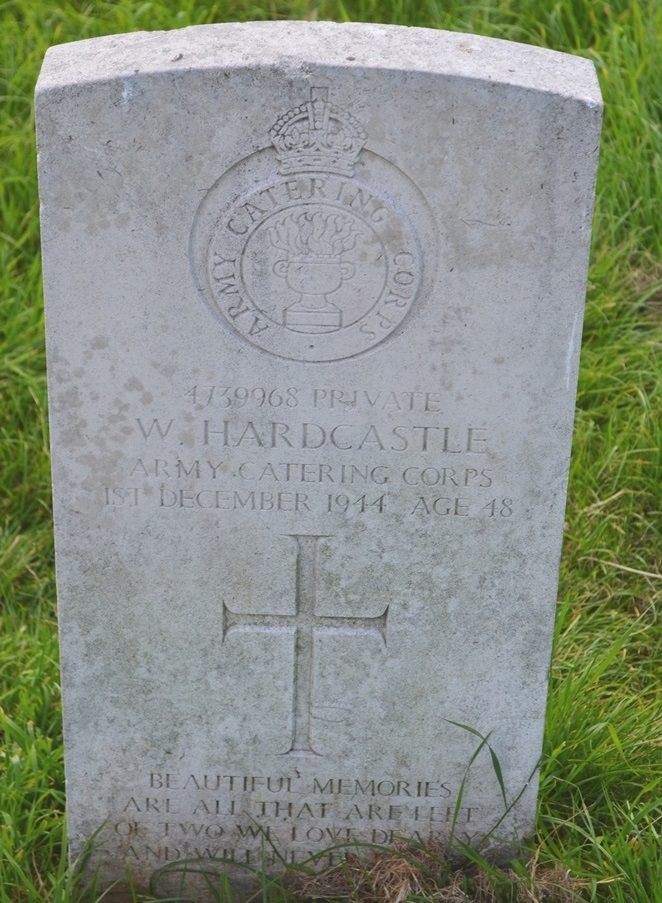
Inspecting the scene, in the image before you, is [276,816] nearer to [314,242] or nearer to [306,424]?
[306,424]

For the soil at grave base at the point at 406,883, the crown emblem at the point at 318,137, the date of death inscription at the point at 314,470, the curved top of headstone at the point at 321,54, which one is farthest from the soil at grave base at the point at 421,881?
the curved top of headstone at the point at 321,54

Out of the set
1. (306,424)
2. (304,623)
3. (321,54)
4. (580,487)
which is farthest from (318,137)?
(580,487)

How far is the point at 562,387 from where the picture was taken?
91.5 inches

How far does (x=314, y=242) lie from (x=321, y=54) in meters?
0.31

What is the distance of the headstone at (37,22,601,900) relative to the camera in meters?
2.12

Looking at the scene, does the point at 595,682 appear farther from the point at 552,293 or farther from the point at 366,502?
the point at 552,293

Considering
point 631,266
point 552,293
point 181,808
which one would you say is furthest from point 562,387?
point 631,266

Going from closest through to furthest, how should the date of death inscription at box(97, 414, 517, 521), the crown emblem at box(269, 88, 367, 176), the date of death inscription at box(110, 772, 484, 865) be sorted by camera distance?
the crown emblem at box(269, 88, 367, 176), the date of death inscription at box(97, 414, 517, 521), the date of death inscription at box(110, 772, 484, 865)

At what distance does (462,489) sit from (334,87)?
0.78 meters

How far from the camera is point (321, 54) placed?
211 centimetres

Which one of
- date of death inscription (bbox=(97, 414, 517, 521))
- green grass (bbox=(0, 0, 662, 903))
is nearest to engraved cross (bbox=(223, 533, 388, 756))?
date of death inscription (bbox=(97, 414, 517, 521))

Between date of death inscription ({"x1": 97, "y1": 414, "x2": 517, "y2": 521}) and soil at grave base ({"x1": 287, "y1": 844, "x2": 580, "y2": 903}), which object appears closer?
date of death inscription ({"x1": 97, "y1": 414, "x2": 517, "y2": 521})

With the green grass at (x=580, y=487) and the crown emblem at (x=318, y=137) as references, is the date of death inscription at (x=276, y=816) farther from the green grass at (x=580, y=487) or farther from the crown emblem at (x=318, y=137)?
the crown emblem at (x=318, y=137)

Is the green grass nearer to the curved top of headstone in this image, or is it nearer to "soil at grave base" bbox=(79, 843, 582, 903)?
"soil at grave base" bbox=(79, 843, 582, 903)
